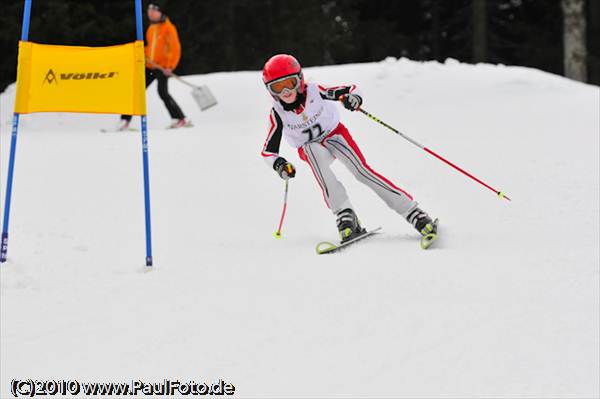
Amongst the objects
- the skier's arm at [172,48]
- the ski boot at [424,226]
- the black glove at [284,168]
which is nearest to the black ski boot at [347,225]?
the ski boot at [424,226]

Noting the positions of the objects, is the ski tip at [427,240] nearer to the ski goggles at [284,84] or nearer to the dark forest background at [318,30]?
the ski goggles at [284,84]

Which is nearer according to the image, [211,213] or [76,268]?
[76,268]

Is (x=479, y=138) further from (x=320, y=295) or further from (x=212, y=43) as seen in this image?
(x=212, y=43)

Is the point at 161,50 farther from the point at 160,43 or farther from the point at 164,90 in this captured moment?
the point at 164,90

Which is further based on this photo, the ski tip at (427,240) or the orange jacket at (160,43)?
the orange jacket at (160,43)

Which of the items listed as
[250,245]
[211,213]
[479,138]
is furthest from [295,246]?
[479,138]

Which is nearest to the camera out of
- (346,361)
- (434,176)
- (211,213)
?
(346,361)

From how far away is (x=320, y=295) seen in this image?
5.01 m

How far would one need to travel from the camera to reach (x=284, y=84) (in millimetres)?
6102

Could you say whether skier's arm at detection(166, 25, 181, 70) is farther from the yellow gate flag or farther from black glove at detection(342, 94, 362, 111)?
black glove at detection(342, 94, 362, 111)

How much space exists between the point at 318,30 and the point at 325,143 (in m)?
17.7

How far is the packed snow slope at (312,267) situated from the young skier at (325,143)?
28cm

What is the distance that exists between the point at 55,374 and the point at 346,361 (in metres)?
1.49

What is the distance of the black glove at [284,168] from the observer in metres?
6.19
